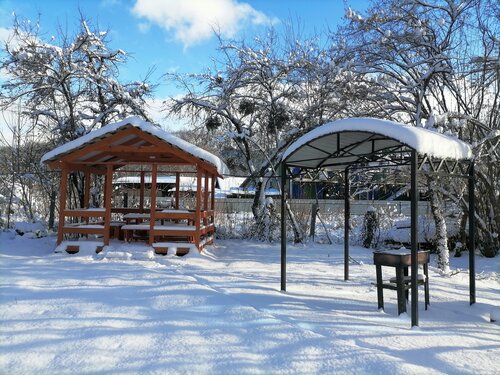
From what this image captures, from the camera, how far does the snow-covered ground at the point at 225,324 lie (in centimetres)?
396

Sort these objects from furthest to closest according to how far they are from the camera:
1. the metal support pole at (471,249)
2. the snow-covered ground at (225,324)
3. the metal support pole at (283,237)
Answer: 1. the metal support pole at (283,237)
2. the metal support pole at (471,249)
3. the snow-covered ground at (225,324)

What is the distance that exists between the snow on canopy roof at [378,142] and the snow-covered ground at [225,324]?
225cm

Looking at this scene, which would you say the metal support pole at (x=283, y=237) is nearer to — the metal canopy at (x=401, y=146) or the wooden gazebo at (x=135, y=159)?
the metal canopy at (x=401, y=146)

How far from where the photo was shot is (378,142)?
24.9ft

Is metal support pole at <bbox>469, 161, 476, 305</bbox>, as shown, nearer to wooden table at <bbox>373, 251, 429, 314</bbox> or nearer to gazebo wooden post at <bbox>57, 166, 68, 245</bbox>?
wooden table at <bbox>373, 251, 429, 314</bbox>

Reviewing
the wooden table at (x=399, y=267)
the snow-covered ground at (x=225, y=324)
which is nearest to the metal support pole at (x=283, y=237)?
the snow-covered ground at (x=225, y=324)

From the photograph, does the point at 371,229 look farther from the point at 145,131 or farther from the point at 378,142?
the point at 145,131

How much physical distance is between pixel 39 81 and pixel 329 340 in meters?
12.7

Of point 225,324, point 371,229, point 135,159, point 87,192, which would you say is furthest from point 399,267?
point 87,192

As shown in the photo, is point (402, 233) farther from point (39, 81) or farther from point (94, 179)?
point (39, 81)

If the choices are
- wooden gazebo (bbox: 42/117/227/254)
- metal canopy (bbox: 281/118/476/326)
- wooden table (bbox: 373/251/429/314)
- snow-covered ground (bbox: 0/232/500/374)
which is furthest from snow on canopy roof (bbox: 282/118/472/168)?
wooden gazebo (bbox: 42/117/227/254)

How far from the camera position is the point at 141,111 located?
14617 millimetres

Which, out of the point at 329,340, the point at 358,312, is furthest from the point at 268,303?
the point at 329,340

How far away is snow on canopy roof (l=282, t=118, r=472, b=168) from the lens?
17.6 ft
